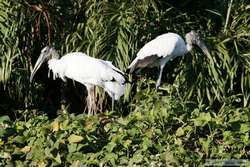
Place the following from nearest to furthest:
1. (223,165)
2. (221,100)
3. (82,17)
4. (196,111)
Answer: (223,165), (196,111), (221,100), (82,17)

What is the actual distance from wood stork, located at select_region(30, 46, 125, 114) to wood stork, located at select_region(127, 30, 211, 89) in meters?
0.21

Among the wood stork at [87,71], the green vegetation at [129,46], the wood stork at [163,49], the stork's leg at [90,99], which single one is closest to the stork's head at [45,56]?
the wood stork at [87,71]

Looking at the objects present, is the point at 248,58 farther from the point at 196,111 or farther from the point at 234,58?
the point at 196,111

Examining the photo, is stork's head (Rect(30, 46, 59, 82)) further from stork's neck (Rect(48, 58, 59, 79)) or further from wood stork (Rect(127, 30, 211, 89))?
wood stork (Rect(127, 30, 211, 89))

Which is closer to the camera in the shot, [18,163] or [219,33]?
[18,163]

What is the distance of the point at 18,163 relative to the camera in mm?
5637

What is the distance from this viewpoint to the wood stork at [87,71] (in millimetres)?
8188

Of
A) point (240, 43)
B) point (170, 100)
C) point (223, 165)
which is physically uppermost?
point (240, 43)

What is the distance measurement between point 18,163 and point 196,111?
1499mm

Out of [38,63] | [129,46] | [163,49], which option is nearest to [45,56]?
[38,63]

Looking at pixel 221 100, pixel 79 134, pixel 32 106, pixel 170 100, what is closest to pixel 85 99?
pixel 32 106

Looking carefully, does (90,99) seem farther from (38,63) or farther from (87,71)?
(38,63)

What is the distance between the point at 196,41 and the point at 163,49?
0.36 meters

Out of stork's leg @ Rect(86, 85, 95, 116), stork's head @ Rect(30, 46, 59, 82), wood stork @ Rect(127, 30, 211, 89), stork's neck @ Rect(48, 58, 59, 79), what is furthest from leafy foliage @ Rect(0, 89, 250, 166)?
stork's neck @ Rect(48, 58, 59, 79)
